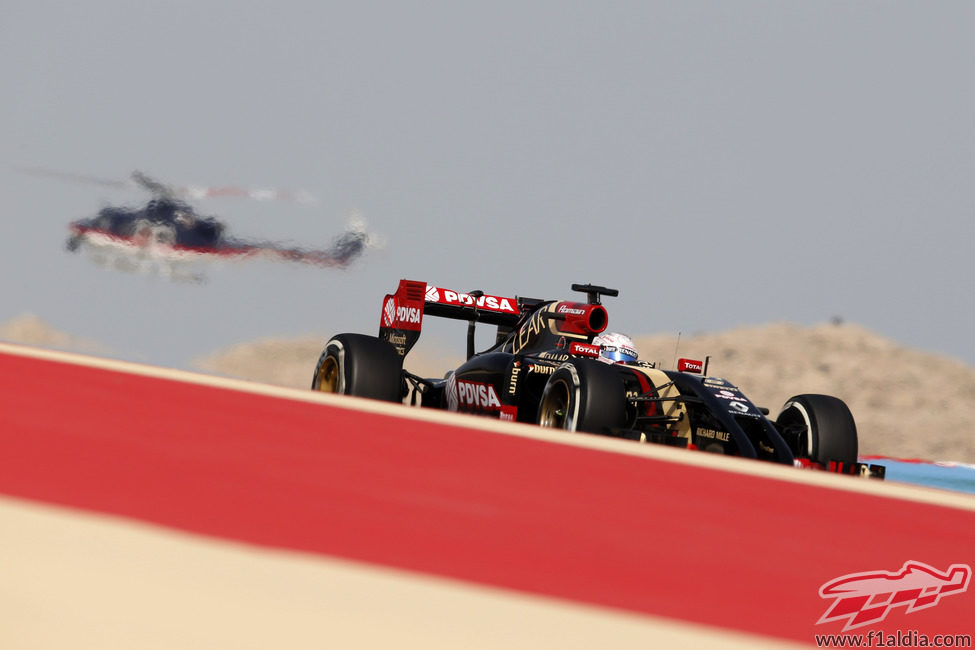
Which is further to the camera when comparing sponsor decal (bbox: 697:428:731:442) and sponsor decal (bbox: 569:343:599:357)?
sponsor decal (bbox: 569:343:599:357)

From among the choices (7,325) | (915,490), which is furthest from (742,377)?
(915,490)

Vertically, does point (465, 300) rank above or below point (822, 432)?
above

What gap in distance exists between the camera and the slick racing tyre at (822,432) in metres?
7.97

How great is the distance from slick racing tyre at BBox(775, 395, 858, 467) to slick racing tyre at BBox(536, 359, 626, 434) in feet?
4.09

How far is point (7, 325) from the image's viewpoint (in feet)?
84.3

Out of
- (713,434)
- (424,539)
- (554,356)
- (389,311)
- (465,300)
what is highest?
(465,300)

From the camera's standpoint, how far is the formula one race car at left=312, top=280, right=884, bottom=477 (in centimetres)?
766

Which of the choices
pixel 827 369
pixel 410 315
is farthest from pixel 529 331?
pixel 827 369

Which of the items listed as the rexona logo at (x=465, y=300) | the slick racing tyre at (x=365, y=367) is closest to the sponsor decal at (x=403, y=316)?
the rexona logo at (x=465, y=300)

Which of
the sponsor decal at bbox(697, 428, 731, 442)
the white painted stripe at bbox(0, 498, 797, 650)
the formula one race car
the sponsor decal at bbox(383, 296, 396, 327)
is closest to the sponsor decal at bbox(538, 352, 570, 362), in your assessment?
the formula one race car

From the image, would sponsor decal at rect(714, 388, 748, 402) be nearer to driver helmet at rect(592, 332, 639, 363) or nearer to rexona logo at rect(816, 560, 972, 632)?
driver helmet at rect(592, 332, 639, 363)

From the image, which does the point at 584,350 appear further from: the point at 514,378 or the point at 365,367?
the point at 365,367

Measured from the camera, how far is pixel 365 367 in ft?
31.2

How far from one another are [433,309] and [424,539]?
22.9 feet
